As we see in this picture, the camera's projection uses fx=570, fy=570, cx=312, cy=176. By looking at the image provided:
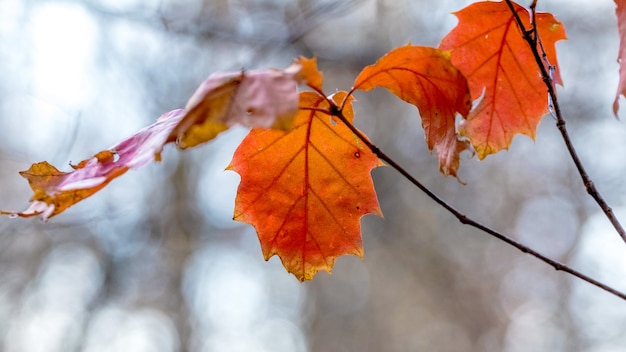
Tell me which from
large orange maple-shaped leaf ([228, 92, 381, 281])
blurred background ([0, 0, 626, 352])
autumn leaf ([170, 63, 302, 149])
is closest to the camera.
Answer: autumn leaf ([170, 63, 302, 149])

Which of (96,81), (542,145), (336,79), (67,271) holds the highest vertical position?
(542,145)

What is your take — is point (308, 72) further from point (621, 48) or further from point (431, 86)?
point (621, 48)

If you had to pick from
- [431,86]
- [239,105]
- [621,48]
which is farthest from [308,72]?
[621,48]

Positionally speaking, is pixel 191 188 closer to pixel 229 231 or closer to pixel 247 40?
pixel 229 231

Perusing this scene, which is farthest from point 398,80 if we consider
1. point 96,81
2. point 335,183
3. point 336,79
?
point 336,79

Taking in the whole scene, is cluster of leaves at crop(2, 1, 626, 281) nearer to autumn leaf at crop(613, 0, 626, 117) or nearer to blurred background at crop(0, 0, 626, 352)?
autumn leaf at crop(613, 0, 626, 117)

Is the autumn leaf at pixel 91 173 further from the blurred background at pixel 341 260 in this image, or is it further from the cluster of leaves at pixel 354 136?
the blurred background at pixel 341 260

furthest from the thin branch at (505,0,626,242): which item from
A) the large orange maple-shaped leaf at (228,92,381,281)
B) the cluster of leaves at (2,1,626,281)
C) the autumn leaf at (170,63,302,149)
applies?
the autumn leaf at (170,63,302,149)
